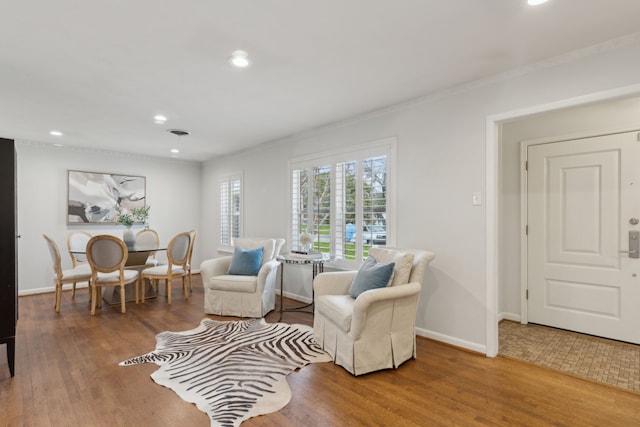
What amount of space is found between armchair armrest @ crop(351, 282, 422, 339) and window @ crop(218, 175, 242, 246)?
158 inches

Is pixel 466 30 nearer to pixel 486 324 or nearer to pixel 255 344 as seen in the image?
pixel 486 324

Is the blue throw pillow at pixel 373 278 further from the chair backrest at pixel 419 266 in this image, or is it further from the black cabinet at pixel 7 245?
the black cabinet at pixel 7 245

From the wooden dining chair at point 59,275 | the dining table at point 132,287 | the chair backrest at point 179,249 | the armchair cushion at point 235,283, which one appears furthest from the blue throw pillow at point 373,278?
the wooden dining chair at point 59,275

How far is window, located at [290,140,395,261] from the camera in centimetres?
393

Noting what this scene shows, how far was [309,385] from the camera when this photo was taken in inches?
99.6

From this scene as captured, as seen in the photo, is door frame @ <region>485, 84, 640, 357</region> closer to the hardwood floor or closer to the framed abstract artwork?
the hardwood floor

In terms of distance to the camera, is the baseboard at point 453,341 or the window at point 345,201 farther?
the window at point 345,201

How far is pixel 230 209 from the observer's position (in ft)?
21.5

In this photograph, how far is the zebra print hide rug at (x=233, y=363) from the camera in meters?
2.29

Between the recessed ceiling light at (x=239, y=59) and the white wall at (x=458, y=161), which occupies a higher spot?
the recessed ceiling light at (x=239, y=59)

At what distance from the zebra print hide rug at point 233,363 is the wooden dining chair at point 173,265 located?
54.8 inches

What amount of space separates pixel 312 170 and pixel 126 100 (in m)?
2.34

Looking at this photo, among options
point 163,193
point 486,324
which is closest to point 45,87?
point 163,193

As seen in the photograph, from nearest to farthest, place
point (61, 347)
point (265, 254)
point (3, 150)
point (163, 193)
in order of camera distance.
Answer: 1. point (3, 150)
2. point (61, 347)
3. point (265, 254)
4. point (163, 193)
